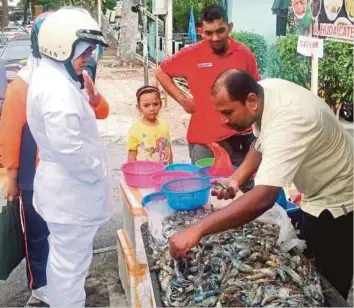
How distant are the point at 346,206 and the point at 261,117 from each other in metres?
0.64

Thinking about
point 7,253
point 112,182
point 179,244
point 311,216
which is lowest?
point 112,182

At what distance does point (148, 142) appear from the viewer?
3832 millimetres

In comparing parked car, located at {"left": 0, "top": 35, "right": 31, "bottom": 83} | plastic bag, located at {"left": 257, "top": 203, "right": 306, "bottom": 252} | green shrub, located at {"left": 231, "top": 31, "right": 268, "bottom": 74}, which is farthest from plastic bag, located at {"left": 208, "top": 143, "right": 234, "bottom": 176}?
parked car, located at {"left": 0, "top": 35, "right": 31, "bottom": 83}

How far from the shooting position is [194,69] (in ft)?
12.3

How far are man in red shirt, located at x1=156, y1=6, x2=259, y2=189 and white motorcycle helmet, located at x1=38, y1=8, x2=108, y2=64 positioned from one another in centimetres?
112

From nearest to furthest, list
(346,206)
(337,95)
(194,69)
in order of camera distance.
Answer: (346,206), (194,69), (337,95)

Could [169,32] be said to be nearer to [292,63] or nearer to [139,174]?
[292,63]

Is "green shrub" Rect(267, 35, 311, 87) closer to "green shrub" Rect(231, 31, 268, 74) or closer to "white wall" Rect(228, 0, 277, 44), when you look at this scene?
"green shrub" Rect(231, 31, 268, 74)

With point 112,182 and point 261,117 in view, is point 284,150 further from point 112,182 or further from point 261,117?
point 112,182

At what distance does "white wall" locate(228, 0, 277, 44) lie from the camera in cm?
1109

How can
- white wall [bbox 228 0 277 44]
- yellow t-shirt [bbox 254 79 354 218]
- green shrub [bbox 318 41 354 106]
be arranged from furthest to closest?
white wall [bbox 228 0 277 44]
green shrub [bbox 318 41 354 106]
yellow t-shirt [bbox 254 79 354 218]

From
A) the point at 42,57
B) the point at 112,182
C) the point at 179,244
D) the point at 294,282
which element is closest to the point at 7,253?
the point at 42,57

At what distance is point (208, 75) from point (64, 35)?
130 cm

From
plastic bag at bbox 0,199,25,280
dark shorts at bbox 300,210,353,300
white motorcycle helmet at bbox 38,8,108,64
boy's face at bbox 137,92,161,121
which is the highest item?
white motorcycle helmet at bbox 38,8,108,64
